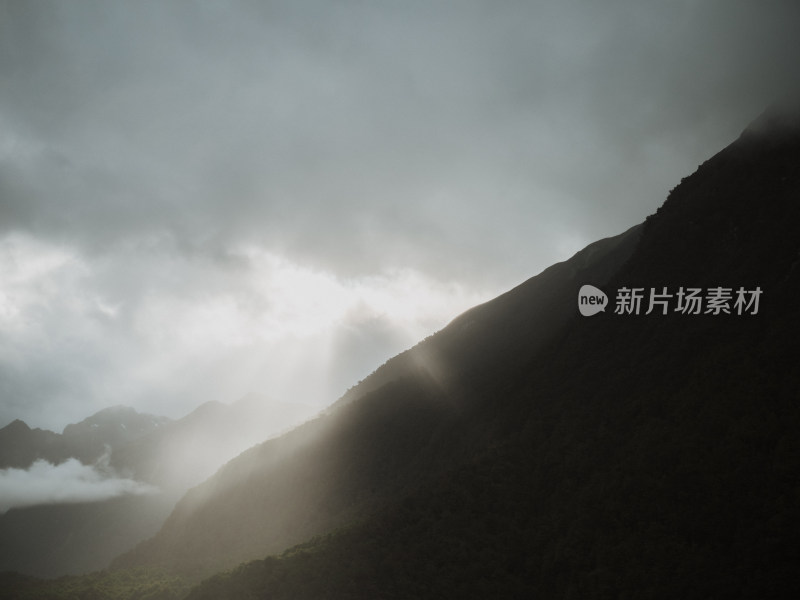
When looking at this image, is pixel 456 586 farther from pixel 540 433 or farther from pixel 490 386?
pixel 490 386

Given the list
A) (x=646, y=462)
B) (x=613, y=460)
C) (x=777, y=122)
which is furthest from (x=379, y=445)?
(x=777, y=122)

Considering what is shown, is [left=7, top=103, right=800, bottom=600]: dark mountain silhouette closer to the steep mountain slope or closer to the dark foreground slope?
the dark foreground slope

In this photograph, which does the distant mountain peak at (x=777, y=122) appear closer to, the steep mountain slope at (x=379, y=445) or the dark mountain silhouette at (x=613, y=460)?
the dark mountain silhouette at (x=613, y=460)

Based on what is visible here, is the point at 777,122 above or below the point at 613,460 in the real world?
above

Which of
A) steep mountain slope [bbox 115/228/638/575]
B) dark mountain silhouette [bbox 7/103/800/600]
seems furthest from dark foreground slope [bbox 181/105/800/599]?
steep mountain slope [bbox 115/228/638/575]

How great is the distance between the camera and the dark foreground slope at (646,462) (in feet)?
95.6

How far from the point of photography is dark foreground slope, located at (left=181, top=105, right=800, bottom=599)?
2912 centimetres

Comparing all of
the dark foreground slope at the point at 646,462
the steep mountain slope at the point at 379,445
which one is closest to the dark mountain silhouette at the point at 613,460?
the dark foreground slope at the point at 646,462

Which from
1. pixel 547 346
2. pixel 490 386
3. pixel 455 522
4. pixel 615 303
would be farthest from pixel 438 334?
pixel 455 522

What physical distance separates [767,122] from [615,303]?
27654 mm

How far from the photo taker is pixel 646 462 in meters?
35.3

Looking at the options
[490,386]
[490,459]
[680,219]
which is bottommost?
[490,459]

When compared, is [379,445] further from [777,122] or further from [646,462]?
[777,122]

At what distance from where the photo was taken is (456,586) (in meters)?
34.8
